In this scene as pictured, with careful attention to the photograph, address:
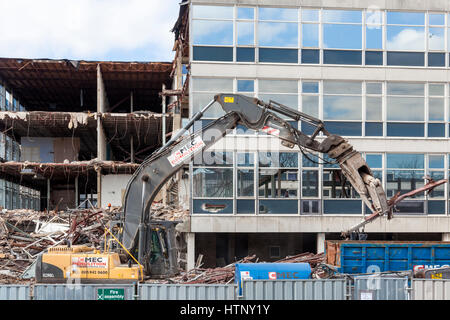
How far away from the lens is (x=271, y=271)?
38.1 ft

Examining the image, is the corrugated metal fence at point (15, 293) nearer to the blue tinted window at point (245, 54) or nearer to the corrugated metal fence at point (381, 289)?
the corrugated metal fence at point (381, 289)

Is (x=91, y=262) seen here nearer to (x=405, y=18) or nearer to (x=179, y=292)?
(x=179, y=292)

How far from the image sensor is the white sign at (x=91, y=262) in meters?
10.5

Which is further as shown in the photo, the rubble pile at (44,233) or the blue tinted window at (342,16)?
the blue tinted window at (342,16)

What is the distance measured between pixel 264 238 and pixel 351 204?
442cm

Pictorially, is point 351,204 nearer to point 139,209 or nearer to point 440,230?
point 440,230

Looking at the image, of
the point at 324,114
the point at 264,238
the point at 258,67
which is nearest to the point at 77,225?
the point at 264,238

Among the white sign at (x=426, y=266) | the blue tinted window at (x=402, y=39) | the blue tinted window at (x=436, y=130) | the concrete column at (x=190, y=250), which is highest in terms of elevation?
the blue tinted window at (x=402, y=39)

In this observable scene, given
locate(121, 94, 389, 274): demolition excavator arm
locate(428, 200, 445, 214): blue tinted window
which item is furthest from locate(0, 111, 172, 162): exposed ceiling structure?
locate(121, 94, 389, 274): demolition excavator arm

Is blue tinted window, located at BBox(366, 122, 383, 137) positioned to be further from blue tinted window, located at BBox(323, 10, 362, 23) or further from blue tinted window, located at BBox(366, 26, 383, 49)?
blue tinted window, located at BBox(323, 10, 362, 23)

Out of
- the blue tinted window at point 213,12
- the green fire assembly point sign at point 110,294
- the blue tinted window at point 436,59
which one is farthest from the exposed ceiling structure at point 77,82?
the green fire assembly point sign at point 110,294

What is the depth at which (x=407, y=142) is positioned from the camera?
66.2 ft

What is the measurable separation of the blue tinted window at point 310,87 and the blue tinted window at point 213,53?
356 centimetres

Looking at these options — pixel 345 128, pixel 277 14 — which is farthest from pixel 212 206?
pixel 277 14
